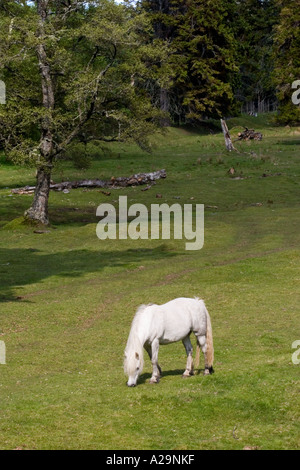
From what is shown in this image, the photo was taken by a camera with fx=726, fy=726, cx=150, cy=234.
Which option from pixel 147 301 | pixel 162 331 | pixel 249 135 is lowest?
pixel 147 301

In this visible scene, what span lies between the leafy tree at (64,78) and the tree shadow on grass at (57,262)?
7822mm

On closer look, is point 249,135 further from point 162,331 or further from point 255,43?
point 162,331

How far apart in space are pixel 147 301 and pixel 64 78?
23492 mm

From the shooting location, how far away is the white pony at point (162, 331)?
15.3m

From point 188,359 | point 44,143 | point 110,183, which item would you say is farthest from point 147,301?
point 110,183

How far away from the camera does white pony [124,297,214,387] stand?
50.1ft

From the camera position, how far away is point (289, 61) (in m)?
78.6

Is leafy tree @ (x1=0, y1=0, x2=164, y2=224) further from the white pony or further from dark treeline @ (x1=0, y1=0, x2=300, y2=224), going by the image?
the white pony

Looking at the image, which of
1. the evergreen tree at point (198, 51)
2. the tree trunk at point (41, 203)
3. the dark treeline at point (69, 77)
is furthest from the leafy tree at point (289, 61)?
the tree trunk at point (41, 203)

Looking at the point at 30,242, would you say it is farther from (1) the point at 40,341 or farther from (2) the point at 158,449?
(2) the point at 158,449

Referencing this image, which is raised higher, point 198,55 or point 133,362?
point 198,55

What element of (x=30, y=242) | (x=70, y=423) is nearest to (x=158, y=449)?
(x=70, y=423)

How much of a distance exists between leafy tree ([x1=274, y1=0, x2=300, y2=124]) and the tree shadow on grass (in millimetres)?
43363

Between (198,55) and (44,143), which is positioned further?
(198,55)
